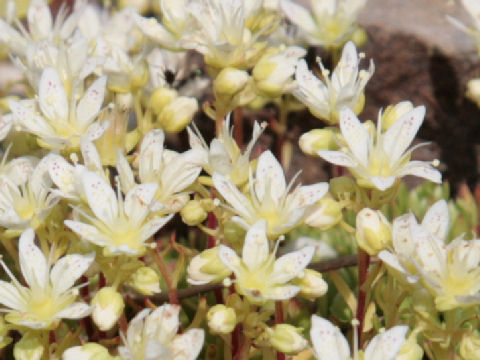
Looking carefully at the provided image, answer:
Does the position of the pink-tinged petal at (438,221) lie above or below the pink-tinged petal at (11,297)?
above

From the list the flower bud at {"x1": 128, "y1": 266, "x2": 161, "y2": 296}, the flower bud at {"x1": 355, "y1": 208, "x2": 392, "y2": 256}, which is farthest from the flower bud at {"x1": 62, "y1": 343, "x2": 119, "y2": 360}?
the flower bud at {"x1": 355, "y1": 208, "x2": 392, "y2": 256}

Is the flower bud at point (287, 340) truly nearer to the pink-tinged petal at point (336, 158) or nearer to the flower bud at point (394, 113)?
the pink-tinged petal at point (336, 158)

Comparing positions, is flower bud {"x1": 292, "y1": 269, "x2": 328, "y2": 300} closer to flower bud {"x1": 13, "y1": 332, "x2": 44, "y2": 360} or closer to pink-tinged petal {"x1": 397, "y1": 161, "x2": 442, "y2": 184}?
pink-tinged petal {"x1": 397, "y1": 161, "x2": 442, "y2": 184}

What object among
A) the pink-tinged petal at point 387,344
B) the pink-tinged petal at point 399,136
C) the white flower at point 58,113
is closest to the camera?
the pink-tinged petal at point 387,344

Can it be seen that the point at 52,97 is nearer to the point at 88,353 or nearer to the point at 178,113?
the point at 178,113

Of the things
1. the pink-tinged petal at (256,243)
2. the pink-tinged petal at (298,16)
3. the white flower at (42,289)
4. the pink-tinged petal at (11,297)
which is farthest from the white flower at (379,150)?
the pink-tinged petal at (298,16)

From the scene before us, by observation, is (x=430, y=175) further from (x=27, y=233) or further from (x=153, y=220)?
(x=27, y=233)
